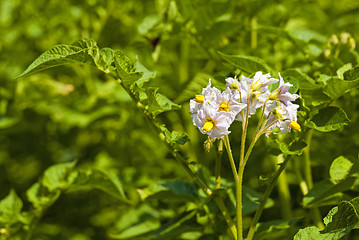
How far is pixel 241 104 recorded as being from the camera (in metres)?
1.00

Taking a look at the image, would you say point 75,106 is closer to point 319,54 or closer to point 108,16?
point 108,16

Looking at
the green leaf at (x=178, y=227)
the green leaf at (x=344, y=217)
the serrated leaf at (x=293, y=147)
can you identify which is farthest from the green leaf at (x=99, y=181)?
the green leaf at (x=344, y=217)

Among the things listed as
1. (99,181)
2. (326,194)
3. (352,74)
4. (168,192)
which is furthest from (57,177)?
(352,74)

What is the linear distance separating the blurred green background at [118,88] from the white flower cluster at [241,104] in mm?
518

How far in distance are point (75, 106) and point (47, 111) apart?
0.21 metres

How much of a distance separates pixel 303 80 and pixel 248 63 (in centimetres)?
14

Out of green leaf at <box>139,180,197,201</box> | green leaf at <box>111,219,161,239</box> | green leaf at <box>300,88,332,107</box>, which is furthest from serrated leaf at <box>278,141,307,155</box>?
green leaf at <box>111,219,161,239</box>

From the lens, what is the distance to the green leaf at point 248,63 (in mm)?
1146

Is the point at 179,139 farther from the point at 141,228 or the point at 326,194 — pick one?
the point at 141,228

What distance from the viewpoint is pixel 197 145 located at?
1.95 meters

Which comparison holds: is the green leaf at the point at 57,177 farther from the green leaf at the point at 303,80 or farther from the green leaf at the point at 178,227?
the green leaf at the point at 303,80

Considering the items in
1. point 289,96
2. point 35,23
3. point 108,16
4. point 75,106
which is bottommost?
point 289,96

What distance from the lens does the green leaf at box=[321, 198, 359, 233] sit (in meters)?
0.93

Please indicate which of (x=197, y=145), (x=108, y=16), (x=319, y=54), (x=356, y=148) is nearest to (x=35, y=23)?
(x=108, y=16)
